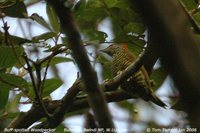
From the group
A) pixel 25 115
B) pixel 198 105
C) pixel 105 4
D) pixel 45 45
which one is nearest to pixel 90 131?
pixel 25 115

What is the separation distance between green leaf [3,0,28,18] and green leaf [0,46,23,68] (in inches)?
7.7

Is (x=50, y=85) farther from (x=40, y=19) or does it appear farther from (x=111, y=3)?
(x=111, y=3)

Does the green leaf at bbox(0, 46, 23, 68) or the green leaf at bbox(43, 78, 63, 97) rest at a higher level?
the green leaf at bbox(0, 46, 23, 68)

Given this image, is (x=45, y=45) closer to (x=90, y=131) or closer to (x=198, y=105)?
(x=90, y=131)

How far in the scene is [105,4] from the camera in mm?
1764

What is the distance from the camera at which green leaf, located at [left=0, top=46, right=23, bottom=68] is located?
1631 mm

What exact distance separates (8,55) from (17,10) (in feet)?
0.70

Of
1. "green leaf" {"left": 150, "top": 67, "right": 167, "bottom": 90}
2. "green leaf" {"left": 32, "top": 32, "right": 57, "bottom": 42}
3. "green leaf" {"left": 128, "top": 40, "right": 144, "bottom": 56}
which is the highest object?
Result: "green leaf" {"left": 32, "top": 32, "right": 57, "bottom": 42}

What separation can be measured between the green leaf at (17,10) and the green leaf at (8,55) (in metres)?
0.19

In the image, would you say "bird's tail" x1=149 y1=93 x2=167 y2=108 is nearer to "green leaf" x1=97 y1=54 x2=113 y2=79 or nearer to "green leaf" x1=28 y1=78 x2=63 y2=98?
"green leaf" x1=97 y1=54 x2=113 y2=79

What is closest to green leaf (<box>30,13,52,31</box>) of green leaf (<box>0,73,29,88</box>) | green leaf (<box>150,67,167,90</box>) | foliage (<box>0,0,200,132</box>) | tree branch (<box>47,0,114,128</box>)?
foliage (<box>0,0,200,132</box>)

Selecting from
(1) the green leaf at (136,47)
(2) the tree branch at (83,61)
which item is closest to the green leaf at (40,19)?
(1) the green leaf at (136,47)

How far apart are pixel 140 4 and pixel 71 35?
0.18 m

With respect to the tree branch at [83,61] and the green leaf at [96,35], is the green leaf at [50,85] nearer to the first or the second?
the green leaf at [96,35]
